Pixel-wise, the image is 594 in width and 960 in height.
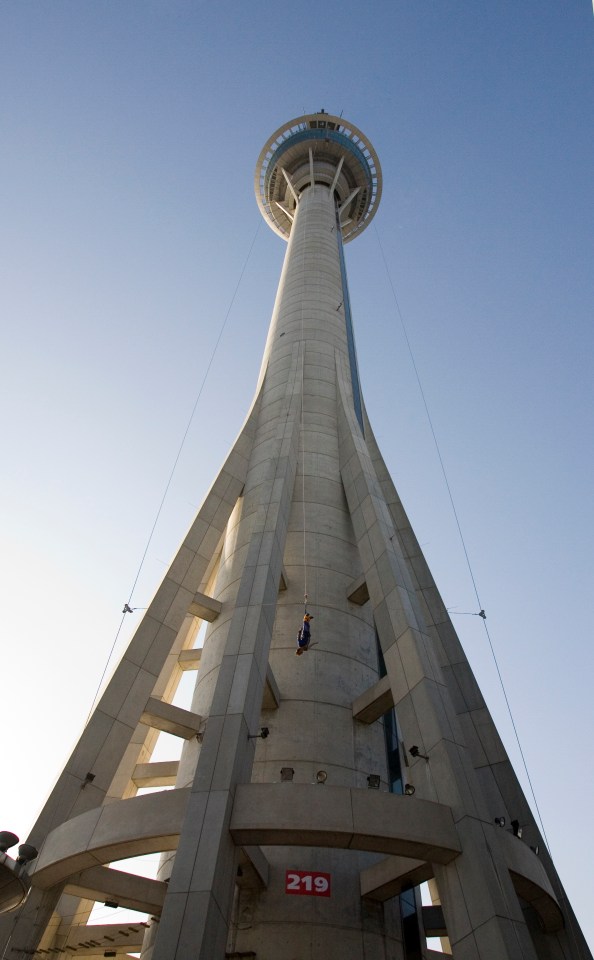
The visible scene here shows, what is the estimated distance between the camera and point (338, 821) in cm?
A: 1144

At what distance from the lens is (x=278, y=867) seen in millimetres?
13750

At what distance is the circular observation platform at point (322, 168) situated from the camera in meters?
41.7

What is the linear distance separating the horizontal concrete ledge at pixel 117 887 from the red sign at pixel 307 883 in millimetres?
2840

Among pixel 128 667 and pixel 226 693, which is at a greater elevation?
pixel 128 667

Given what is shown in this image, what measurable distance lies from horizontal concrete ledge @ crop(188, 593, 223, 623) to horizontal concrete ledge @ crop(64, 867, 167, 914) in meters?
6.82

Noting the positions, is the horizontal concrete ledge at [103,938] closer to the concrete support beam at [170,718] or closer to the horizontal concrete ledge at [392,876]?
the concrete support beam at [170,718]

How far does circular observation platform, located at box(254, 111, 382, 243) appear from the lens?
41.7 metres

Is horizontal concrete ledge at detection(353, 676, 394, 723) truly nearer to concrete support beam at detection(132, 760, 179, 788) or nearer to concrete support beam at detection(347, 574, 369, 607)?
concrete support beam at detection(347, 574, 369, 607)

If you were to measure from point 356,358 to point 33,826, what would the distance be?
72.9ft

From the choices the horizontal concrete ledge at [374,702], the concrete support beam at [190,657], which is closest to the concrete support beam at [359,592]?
the horizontal concrete ledge at [374,702]

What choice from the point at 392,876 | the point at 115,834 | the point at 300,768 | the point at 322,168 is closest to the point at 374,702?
the point at 300,768

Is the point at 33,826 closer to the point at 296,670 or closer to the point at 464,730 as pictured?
the point at 296,670

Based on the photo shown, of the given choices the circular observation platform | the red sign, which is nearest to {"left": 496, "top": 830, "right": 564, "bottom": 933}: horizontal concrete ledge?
the red sign

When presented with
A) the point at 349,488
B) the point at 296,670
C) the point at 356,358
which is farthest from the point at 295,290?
the point at 296,670
